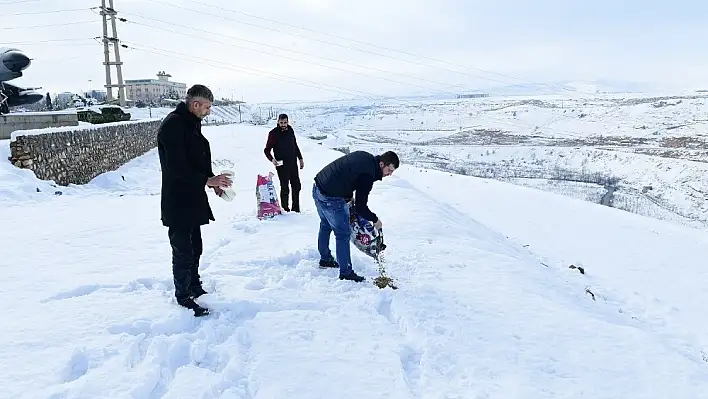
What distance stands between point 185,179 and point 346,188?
1.49 m

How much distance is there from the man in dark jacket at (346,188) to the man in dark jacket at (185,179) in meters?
1.08

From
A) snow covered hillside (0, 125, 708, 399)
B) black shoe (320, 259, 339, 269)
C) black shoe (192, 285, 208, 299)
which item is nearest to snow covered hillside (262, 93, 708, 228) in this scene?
snow covered hillside (0, 125, 708, 399)

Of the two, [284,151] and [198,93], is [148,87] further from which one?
[198,93]

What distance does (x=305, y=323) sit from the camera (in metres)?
3.82

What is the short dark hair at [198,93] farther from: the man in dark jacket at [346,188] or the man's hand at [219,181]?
the man in dark jacket at [346,188]

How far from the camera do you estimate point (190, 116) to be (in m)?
3.58

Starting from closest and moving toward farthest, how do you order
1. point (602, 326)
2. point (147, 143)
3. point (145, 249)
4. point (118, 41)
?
point (602, 326) → point (145, 249) → point (147, 143) → point (118, 41)

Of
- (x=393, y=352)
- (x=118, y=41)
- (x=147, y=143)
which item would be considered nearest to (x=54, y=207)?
(x=393, y=352)

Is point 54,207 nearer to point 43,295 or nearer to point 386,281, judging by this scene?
point 43,295

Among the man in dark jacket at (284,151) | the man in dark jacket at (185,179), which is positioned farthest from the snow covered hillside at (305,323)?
the man in dark jacket at (284,151)

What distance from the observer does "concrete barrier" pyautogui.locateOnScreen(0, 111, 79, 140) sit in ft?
44.4

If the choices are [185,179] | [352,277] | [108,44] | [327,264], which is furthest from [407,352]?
[108,44]

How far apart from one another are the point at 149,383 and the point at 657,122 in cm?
7696

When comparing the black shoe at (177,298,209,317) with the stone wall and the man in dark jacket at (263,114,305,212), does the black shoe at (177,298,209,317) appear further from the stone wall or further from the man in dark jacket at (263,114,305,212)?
the stone wall
